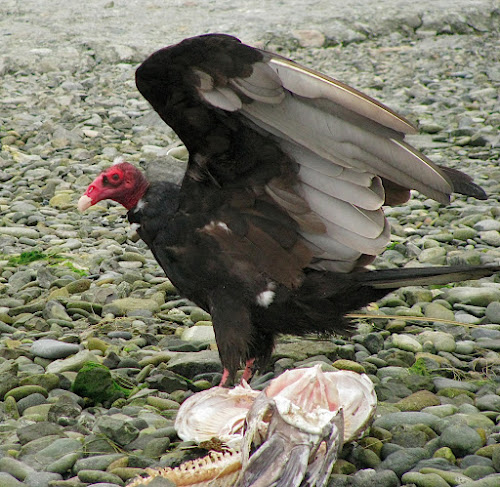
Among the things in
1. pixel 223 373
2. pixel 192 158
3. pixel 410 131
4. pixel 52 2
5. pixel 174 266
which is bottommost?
pixel 52 2

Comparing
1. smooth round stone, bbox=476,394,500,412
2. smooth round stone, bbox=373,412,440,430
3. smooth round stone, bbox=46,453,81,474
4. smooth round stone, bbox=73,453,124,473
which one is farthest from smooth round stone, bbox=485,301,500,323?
smooth round stone, bbox=46,453,81,474

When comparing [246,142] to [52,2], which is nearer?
[246,142]

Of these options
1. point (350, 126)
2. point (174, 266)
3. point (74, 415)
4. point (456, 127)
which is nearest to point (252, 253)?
point (174, 266)

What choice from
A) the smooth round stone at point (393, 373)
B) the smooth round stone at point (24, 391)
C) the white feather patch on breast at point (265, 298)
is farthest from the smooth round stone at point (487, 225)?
the smooth round stone at point (24, 391)

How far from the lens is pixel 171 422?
350 cm

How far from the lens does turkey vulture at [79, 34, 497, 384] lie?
3.22 metres

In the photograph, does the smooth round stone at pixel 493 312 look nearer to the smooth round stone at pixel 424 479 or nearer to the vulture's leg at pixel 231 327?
the vulture's leg at pixel 231 327

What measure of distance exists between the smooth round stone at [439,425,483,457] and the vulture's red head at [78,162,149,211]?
1.76 metres

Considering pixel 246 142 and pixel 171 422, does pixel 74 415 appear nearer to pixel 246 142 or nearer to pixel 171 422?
pixel 171 422

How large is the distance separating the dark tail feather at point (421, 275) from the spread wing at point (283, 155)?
0.38ft

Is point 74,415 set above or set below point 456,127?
above

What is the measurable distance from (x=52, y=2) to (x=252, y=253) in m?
9.88

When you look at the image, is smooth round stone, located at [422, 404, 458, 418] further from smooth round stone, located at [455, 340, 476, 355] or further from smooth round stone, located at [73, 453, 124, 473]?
smooth round stone, located at [73, 453, 124, 473]

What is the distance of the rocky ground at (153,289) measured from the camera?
127 inches
